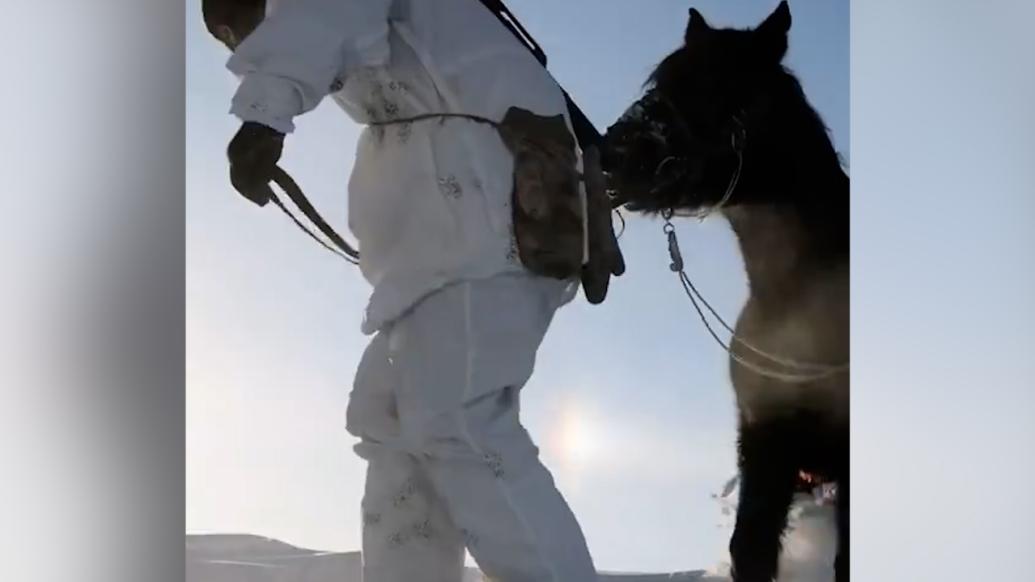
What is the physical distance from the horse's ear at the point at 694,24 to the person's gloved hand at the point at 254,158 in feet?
1.38

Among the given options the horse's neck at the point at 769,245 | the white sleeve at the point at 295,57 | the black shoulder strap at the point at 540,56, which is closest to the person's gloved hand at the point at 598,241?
the black shoulder strap at the point at 540,56

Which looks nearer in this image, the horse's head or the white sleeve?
the white sleeve

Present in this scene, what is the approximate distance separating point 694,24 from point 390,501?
22.1 inches

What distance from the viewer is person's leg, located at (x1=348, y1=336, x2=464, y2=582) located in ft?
3.55

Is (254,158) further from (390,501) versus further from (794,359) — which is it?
(794,359)

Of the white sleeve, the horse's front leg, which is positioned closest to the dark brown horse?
the horse's front leg

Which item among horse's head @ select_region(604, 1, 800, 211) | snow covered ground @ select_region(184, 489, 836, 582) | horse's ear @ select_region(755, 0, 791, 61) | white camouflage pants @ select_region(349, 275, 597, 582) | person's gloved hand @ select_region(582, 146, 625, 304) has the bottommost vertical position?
snow covered ground @ select_region(184, 489, 836, 582)

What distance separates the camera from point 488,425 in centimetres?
110

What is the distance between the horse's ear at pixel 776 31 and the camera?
1198 millimetres

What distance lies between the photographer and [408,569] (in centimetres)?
109

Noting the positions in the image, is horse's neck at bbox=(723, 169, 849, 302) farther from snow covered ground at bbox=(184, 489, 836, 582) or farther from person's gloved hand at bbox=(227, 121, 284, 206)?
person's gloved hand at bbox=(227, 121, 284, 206)

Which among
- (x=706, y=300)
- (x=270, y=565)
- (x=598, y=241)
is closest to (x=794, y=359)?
(x=706, y=300)
